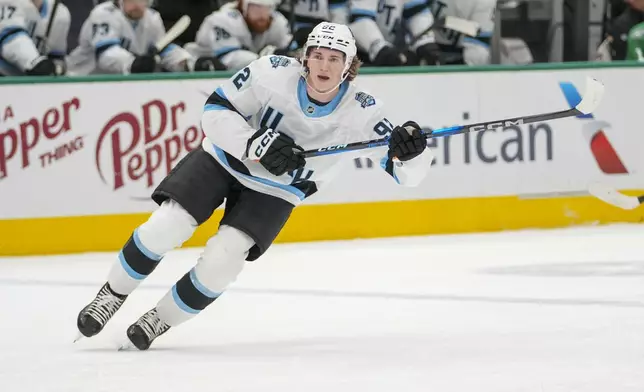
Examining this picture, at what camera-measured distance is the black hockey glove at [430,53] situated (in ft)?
22.7

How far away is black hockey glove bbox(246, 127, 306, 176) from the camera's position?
3.52 metres

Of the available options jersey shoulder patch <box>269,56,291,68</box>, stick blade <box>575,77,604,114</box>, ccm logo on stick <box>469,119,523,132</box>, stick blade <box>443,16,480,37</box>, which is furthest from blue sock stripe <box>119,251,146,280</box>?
stick blade <box>443,16,480,37</box>

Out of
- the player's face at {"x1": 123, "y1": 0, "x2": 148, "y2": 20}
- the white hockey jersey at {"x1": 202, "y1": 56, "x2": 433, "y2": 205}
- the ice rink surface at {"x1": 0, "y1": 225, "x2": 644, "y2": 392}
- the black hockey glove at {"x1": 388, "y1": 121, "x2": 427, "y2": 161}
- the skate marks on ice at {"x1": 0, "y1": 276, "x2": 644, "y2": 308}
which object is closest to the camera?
the ice rink surface at {"x1": 0, "y1": 225, "x2": 644, "y2": 392}

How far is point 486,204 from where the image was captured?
6.66 m

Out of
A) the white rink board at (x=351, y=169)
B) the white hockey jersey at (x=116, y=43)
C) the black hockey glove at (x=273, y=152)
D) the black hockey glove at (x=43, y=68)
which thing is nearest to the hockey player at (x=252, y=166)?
the black hockey glove at (x=273, y=152)

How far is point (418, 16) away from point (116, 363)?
14.1 ft

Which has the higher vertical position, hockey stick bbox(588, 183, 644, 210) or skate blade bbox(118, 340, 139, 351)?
skate blade bbox(118, 340, 139, 351)

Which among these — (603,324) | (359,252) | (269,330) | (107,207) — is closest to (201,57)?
(107,207)

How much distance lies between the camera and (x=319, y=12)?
23.1 ft

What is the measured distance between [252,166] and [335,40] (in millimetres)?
472

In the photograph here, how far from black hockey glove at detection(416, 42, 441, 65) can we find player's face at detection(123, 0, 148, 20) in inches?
63.9

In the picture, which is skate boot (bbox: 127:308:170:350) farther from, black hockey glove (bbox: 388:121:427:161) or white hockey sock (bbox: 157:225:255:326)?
black hockey glove (bbox: 388:121:427:161)

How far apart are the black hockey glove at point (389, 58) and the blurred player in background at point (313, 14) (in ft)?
1.14

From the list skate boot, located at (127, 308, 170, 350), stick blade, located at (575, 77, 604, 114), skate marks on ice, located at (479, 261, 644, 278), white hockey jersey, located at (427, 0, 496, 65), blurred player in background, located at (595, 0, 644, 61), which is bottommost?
skate marks on ice, located at (479, 261, 644, 278)
